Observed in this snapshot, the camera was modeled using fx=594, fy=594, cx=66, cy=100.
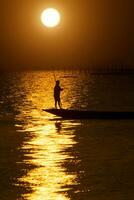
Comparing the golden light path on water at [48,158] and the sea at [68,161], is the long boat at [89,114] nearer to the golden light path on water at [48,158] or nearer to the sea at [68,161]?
the golden light path on water at [48,158]

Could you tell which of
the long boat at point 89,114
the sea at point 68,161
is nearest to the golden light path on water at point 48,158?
the sea at point 68,161

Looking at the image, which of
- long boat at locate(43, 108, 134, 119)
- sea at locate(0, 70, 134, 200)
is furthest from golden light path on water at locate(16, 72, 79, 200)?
long boat at locate(43, 108, 134, 119)

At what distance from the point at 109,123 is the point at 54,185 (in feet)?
42.8

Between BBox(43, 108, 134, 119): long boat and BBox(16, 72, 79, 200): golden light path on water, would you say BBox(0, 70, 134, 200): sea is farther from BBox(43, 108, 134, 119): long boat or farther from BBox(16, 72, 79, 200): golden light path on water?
BBox(43, 108, 134, 119): long boat

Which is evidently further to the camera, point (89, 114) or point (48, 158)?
point (89, 114)

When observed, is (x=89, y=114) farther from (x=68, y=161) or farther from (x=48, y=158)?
(x=68, y=161)

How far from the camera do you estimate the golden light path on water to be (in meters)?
14.4

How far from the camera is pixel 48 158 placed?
1828cm

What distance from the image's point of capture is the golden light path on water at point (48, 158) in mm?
14377

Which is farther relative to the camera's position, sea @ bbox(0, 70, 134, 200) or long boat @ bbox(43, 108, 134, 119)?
long boat @ bbox(43, 108, 134, 119)

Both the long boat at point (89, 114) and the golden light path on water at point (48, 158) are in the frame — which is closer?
the golden light path on water at point (48, 158)

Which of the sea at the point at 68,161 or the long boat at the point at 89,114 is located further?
the long boat at the point at 89,114

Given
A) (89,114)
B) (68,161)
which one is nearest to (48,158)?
(68,161)

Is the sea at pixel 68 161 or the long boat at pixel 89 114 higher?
the long boat at pixel 89 114
